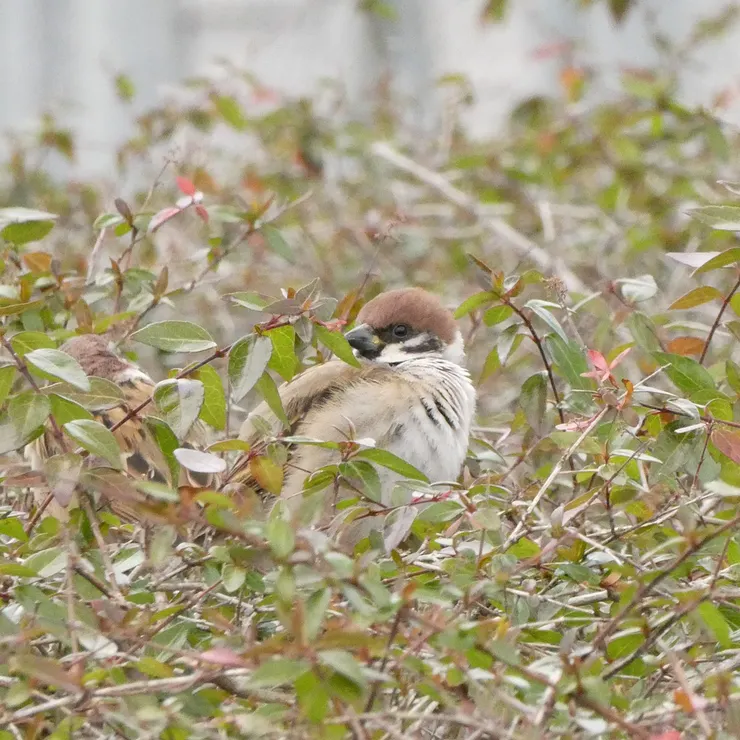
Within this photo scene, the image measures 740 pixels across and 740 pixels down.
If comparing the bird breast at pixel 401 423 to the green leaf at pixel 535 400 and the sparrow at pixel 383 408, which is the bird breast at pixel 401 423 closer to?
the sparrow at pixel 383 408

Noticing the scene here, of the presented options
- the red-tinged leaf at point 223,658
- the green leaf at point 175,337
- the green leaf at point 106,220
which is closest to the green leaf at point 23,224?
the green leaf at point 106,220

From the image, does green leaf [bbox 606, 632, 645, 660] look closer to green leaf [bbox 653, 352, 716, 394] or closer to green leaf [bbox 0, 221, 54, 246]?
green leaf [bbox 653, 352, 716, 394]

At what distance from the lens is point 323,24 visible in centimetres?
746

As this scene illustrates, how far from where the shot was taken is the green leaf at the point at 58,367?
147 cm

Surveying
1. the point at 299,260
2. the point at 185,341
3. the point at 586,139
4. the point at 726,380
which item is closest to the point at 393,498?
the point at 185,341

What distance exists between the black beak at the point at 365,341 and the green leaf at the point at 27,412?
1.05 metres

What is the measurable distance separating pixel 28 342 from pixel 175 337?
0.19 meters

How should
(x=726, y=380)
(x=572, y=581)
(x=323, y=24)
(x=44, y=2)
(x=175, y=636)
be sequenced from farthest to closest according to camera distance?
(x=44, y=2) < (x=323, y=24) < (x=726, y=380) < (x=572, y=581) < (x=175, y=636)

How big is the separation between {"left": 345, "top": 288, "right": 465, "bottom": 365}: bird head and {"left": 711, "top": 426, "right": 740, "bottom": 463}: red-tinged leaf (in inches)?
39.9

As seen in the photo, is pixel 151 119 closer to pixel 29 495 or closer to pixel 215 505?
pixel 29 495

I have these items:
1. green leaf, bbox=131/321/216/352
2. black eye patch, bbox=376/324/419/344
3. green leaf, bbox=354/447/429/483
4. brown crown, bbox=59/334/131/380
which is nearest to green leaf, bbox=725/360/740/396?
green leaf, bbox=354/447/429/483

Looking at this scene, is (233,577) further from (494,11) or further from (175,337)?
(494,11)

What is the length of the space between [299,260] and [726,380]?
2.00 metres

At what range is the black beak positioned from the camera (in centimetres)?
251
